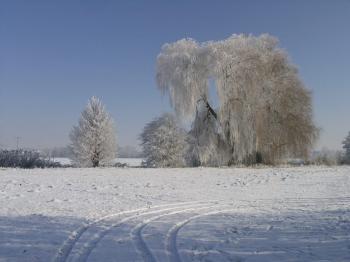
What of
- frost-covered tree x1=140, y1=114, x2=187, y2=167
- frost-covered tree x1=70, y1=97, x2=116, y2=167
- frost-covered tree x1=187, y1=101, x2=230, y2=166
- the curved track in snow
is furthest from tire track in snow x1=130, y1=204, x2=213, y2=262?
frost-covered tree x1=70, y1=97, x2=116, y2=167

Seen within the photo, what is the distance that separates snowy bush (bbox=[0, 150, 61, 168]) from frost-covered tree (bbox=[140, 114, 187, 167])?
25.8 feet

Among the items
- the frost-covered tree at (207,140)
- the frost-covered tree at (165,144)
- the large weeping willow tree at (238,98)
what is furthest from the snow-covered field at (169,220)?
the frost-covered tree at (165,144)

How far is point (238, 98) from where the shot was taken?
2789cm

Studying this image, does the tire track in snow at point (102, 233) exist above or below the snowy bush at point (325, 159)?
below

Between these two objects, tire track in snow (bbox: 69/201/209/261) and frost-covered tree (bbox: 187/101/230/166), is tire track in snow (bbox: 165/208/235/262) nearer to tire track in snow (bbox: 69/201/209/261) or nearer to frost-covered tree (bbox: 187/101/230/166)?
tire track in snow (bbox: 69/201/209/261)

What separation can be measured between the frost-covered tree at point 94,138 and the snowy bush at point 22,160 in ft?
26.8

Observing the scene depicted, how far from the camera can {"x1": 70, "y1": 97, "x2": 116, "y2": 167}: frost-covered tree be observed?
117 ft

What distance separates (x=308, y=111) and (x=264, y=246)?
25.6 m

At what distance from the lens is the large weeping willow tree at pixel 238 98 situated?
91.1 ft

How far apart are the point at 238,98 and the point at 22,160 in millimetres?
14920

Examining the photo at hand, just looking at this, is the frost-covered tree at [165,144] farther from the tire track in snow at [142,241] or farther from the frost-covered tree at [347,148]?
the tire track in snow at [142,241]

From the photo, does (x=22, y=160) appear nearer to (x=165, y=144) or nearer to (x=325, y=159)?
(x=165, y=144)

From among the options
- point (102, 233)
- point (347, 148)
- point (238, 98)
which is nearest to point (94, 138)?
point (238, 98)

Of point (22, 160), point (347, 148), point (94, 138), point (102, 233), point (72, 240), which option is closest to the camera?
point (72, 240)
